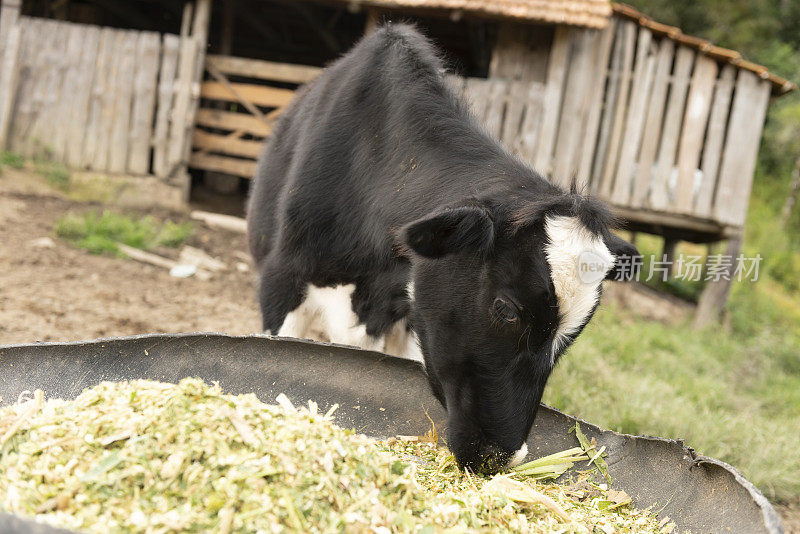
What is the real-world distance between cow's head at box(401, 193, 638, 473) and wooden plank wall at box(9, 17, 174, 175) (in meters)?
7.44

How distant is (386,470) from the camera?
80.0 inches

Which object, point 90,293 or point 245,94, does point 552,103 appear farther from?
point 90,293

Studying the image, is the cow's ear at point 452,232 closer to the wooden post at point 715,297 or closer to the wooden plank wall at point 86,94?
the wooden post at point 715,297

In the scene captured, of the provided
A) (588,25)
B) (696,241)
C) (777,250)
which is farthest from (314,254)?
(777,250)

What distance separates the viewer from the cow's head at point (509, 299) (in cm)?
238

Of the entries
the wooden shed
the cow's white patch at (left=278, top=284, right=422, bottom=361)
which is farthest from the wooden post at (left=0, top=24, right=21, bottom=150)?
the cow's white patch at (left=278, top=284, right=422, bottom=361)

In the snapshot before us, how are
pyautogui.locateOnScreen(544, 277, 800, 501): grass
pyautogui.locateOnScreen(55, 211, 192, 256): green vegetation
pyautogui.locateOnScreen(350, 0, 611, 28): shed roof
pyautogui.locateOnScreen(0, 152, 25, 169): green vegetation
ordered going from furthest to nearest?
pyautogui.locateOnScreen(0, 152, 25, 169): green vegetation < pyautogui.locateOnScreen(350, 0, 611, 28): shed roof < pyautogui.locateOnScreen(55, 211, 192, 256): green vegetation < pyautogui.locateOnScreen(544, 277, 800, 501): grass

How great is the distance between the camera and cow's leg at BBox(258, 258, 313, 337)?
3.56 meters

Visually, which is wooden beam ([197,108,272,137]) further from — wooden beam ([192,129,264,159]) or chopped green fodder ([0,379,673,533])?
chopped green fodder ([0,379,673,533])

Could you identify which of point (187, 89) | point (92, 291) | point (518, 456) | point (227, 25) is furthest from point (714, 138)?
point (518, 456)

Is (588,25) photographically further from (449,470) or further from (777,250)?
(777,250)

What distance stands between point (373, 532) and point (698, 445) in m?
3.04

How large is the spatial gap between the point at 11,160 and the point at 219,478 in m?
8.16

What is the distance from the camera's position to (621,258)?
270 centimetres
